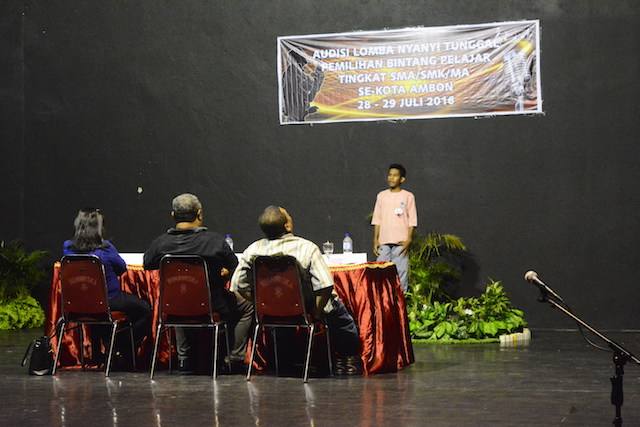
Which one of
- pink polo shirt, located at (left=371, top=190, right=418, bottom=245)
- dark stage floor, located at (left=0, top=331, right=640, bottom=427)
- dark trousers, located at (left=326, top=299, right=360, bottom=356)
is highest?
pink polo shirt, located at (left=371, top=190, right=418, bottom=245)

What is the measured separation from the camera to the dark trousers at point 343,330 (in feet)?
21.5

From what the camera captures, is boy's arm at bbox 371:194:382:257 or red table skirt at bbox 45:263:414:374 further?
boy's arm at bbox 371:194:382:257

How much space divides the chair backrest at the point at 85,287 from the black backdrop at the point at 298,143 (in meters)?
3.93

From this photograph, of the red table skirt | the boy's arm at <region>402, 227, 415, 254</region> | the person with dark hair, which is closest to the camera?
the red table skirt

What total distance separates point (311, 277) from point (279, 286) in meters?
0.20

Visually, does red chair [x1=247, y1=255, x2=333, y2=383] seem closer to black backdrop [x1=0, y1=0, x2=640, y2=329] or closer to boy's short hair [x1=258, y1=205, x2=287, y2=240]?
boy's short hair [x1=258, y1=205, x2=287, y2=240]

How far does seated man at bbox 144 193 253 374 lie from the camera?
659 centimetres

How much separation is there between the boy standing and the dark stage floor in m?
2.34

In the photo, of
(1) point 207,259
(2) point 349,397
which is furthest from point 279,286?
(2) point 349,397

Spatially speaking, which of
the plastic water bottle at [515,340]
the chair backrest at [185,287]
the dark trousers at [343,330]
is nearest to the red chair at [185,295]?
the chair backrest at [185,287]

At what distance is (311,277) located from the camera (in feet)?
20.7

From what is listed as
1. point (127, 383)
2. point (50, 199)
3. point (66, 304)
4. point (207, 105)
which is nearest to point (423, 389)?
point (127, 383)

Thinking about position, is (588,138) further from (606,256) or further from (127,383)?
(127,383)

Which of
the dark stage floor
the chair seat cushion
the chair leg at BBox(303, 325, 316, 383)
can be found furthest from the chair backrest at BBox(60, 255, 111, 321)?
the chair leg at BBox(303, 325, 316, 383)
